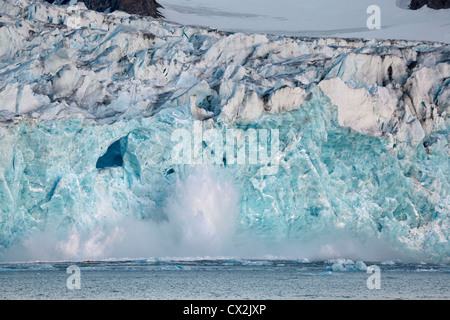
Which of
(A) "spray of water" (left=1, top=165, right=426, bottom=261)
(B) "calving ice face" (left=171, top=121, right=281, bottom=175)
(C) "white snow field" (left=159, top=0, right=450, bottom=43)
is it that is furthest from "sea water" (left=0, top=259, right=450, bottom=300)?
(C) "white snow field" (left=159, top=0, right=450, bottom=43)

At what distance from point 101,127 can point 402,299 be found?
1180cm

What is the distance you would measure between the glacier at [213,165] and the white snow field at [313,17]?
15.8 meters

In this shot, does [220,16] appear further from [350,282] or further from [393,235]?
[350,282]

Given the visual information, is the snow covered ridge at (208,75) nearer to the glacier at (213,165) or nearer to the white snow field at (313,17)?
the glacier at (213,165)

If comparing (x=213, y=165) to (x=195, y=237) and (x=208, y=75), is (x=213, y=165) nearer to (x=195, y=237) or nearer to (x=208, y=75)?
(x=195, y=237)

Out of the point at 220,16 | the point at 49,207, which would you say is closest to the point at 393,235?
the point at 49,207

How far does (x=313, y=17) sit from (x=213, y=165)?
81.4 ft

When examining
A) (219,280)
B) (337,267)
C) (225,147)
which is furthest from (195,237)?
(337,267)

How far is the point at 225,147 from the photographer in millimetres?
29844

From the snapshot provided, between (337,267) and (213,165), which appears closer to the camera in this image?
(337,267)

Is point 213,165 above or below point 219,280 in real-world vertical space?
above

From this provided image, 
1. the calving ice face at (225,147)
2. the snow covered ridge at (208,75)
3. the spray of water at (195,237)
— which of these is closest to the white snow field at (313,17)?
the snow covered ridge at (208,75)

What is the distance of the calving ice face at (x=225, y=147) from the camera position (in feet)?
96.8

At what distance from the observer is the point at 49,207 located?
91.9 feet
